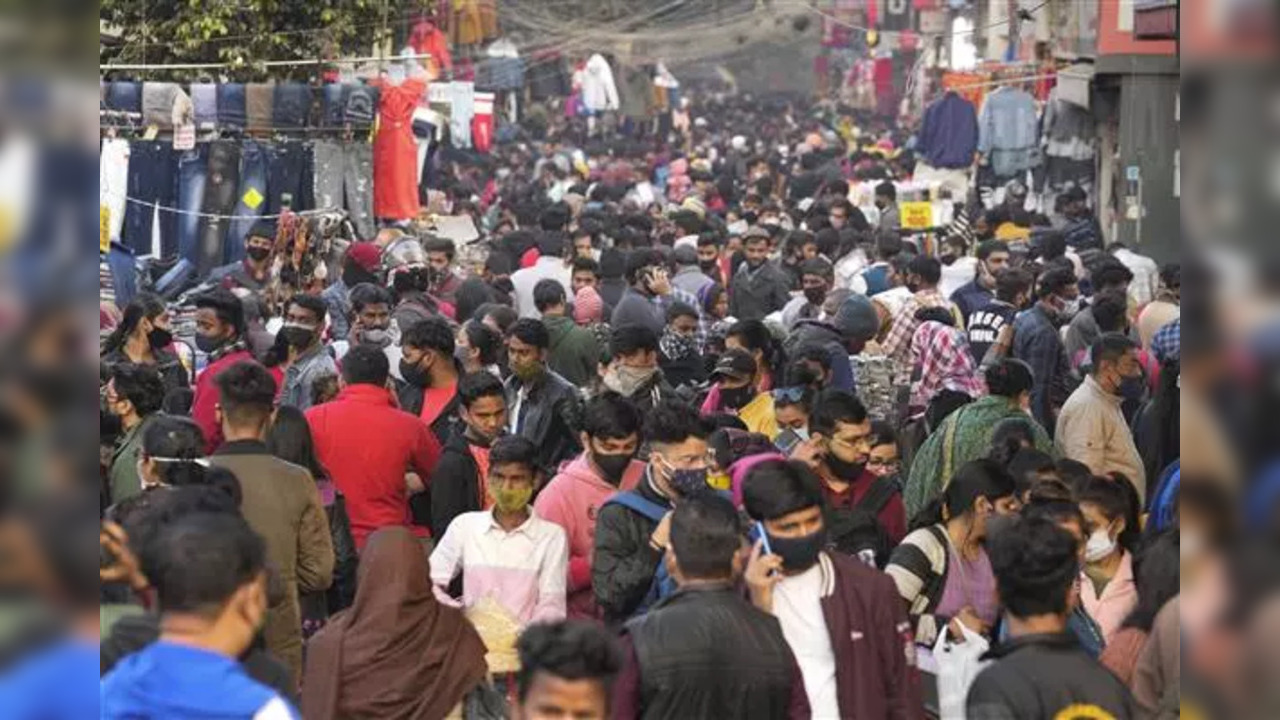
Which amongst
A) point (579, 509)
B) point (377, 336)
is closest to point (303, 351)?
point (377, 336)

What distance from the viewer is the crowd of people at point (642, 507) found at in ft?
15.4

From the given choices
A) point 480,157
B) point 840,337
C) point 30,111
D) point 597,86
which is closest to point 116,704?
point 30,111

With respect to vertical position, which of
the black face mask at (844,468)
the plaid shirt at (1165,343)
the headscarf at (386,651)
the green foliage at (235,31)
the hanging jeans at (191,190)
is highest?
the green foliage at (235,31)

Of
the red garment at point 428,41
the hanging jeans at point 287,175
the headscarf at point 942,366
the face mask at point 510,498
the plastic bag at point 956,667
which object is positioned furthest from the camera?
the red garment at point 428,41

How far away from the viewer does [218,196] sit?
16547 millimetres

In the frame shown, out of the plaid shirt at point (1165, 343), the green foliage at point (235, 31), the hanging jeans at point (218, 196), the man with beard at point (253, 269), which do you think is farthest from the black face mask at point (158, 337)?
the green foliage at point (235, 31)

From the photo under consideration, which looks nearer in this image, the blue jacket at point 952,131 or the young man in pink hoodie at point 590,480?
the young man in pink hoodie at point 590,480

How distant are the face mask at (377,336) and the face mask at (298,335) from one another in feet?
3.30

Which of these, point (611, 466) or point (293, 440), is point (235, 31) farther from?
point (611, 466)

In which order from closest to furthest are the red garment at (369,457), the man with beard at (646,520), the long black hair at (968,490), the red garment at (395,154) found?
the man with beard at (646,520), the long black hair at (968,490), the red garment at (369,457), the red garment at (395,154)

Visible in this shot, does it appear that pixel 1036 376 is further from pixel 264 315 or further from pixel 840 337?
pixel 264 315

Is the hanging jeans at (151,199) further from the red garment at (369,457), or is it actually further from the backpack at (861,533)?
the backpack at (861,533)

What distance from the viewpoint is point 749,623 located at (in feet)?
16.8

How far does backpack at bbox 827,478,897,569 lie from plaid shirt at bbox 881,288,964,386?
14.2 ft
